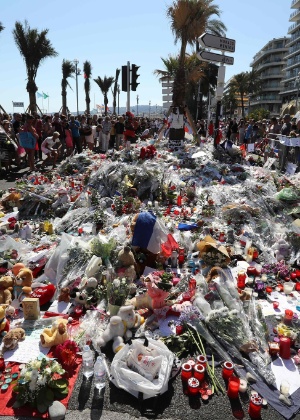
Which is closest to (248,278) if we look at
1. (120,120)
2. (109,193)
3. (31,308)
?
(31,308)

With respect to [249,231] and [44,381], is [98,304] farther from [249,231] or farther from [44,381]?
[249,231]

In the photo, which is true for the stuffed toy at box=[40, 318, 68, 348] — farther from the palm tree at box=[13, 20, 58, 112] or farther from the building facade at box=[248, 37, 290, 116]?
the building facade at box=[248, 37, 290, 116]

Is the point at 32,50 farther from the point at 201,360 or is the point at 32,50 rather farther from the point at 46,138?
the point at 201,360

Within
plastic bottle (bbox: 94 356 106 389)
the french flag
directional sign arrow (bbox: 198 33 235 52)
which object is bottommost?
plastic bottle (bbox: 94 356 106 389)

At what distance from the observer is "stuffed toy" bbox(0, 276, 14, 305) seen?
4.34 metres

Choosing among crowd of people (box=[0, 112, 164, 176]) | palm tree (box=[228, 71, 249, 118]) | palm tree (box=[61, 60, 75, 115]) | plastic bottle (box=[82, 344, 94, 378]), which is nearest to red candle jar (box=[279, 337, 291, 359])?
plastic bottle (box=[82, 344, 94, 378])

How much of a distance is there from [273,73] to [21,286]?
94576 mm

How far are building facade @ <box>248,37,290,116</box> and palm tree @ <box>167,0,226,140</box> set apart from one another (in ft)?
240

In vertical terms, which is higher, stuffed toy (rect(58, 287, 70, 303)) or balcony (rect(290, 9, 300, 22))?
balcony (rect(290, 9, 300, 22))

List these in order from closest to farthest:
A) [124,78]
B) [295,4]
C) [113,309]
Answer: [113,309]
[124,78]
[295,4]

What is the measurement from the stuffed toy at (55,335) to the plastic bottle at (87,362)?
0.35 m

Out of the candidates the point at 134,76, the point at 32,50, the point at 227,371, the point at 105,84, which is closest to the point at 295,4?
the point at 105,84

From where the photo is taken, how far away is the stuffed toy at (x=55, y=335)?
360 centimetres

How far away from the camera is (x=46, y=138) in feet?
40.0
